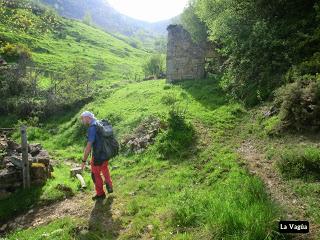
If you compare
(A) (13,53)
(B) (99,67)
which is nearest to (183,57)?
(A) (13,53)

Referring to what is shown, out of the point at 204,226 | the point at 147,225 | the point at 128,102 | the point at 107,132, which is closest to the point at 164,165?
the point at 107,132

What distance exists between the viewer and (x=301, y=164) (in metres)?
10.4

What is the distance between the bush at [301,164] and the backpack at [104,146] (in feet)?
16.2

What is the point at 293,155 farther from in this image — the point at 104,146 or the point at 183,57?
the point at 183,57

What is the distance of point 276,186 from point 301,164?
1.04 meters

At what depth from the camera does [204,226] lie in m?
8.66

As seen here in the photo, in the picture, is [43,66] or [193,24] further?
[43,66]

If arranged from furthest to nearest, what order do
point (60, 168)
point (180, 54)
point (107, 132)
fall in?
point (180, 54) < point (60, 168) < point (107, 132)

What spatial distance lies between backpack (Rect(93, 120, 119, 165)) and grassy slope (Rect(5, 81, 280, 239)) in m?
1.43

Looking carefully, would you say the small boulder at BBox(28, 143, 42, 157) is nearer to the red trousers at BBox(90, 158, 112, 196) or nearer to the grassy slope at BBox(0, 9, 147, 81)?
the red trousers at BBox(90, 158, 112, 196)

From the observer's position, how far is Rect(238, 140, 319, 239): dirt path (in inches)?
318

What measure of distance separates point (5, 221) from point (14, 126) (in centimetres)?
1816

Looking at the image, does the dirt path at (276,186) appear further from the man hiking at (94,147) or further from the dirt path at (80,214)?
the man hiking at (94,147)

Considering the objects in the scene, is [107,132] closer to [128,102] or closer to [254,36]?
[254,36]
